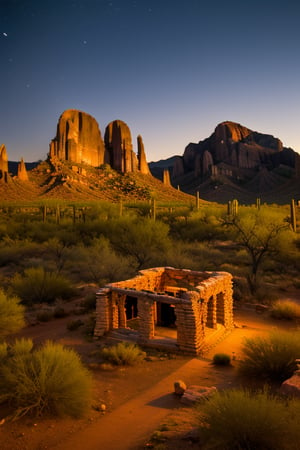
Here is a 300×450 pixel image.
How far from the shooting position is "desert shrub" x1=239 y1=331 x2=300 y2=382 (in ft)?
22.4

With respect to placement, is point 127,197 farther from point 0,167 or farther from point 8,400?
point 8,400

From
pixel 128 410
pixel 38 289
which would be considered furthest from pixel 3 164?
pixel 128 410

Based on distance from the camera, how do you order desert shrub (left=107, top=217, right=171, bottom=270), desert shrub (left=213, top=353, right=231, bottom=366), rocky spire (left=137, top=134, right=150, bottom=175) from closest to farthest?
desert shrub (left=213, top=353, right=231, bottom=366) < desert shrub (left=107, top=217, right=171, bottom=270) < rocky spire (left=137, top=134, right=150, bottom=175)

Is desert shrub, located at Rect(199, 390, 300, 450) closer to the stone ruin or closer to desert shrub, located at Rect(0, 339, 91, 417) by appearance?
desert shrub, located at Rect(0, 339, 91, 417)

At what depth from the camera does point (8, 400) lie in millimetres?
6031

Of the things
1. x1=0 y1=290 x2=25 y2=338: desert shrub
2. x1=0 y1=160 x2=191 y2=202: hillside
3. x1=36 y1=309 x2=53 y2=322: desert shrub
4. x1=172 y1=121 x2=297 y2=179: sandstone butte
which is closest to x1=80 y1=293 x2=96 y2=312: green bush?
x1=36 y1=309 x2=53 y2=322: desert shrub

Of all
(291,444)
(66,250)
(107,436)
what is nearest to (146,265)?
(66,250)

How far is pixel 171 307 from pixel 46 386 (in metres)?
6.49

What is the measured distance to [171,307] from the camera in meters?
11.6

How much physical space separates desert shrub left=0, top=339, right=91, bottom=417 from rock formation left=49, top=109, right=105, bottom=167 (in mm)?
74839

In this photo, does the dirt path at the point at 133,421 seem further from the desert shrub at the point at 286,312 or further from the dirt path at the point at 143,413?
the desert shrub at the point at 286,312

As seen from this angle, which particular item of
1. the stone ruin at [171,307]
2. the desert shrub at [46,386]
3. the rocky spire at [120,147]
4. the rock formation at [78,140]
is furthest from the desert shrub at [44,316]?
the rocky spire at [120,147]

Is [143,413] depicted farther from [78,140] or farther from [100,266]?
[78,140]

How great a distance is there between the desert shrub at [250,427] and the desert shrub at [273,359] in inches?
109
